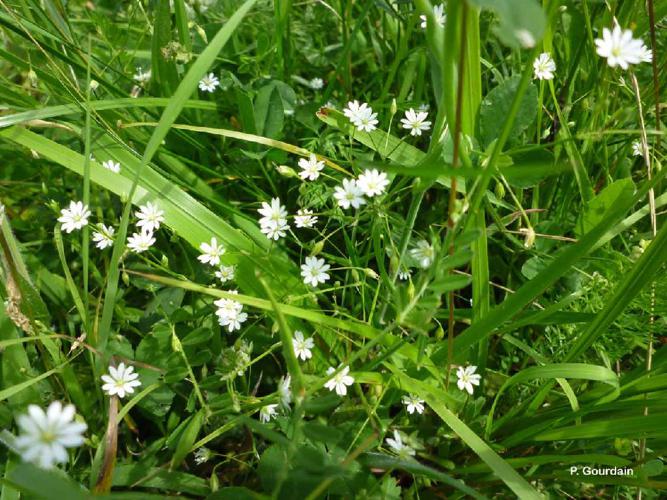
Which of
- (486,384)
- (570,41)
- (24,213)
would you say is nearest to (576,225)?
(486,384)

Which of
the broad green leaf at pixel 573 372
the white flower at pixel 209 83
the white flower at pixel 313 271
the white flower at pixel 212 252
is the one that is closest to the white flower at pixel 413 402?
the broad green leaf at pixel 573 372

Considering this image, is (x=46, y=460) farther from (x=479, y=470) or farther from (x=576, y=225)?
(x=576, y=225)

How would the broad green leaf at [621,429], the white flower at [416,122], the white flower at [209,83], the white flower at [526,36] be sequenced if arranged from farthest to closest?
the white flower at [209,83] < the white flower at [416,122] < the broad green leaf at [621,429] < the white flower at [526,36]

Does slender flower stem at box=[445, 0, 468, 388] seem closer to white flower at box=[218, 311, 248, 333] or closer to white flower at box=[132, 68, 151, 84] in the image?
white flower at box=[218, 311, 248, 333]

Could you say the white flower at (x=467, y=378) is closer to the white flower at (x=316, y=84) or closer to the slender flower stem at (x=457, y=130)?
the slender flower stem at (x=457, y=130)

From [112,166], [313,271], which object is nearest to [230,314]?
[313,271]
